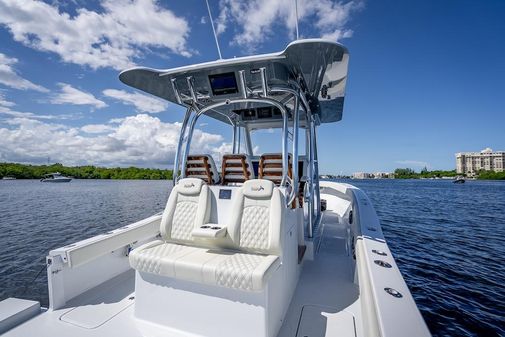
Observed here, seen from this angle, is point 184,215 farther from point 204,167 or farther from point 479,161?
point 479,161

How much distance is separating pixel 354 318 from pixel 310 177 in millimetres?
1908

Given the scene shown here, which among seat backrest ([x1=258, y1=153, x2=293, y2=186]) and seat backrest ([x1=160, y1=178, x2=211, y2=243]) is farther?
seat backrest ([x1=258, y1=153, x2=293, y2=186])

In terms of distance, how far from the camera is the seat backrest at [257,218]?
2.20 meters

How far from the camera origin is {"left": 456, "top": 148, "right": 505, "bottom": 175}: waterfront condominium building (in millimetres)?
73181

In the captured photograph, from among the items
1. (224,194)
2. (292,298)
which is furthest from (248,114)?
(292,298)

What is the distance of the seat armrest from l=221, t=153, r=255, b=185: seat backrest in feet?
3.28

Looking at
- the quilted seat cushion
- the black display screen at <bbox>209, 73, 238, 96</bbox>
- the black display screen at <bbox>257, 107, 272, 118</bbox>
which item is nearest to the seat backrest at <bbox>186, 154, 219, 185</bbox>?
the black display screen at <bbox>209, 73, 238, 96</bbox>

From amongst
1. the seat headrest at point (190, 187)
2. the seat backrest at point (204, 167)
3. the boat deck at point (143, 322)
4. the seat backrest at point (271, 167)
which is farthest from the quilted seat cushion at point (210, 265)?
the seat backrest at point (204, 167)

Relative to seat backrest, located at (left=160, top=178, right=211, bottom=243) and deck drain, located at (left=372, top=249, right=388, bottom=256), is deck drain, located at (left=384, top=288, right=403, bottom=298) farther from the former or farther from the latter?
seat backrest, located at (left=160, top=178, right=211, bottom=243)

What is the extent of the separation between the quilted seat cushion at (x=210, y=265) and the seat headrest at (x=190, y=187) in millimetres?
598

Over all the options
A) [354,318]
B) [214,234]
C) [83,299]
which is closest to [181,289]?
[214,234]

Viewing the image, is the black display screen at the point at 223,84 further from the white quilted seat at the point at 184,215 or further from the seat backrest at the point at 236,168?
the white quilted seat at the point at 184,215

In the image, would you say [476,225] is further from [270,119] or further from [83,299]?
[83,299]

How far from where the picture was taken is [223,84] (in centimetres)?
297
